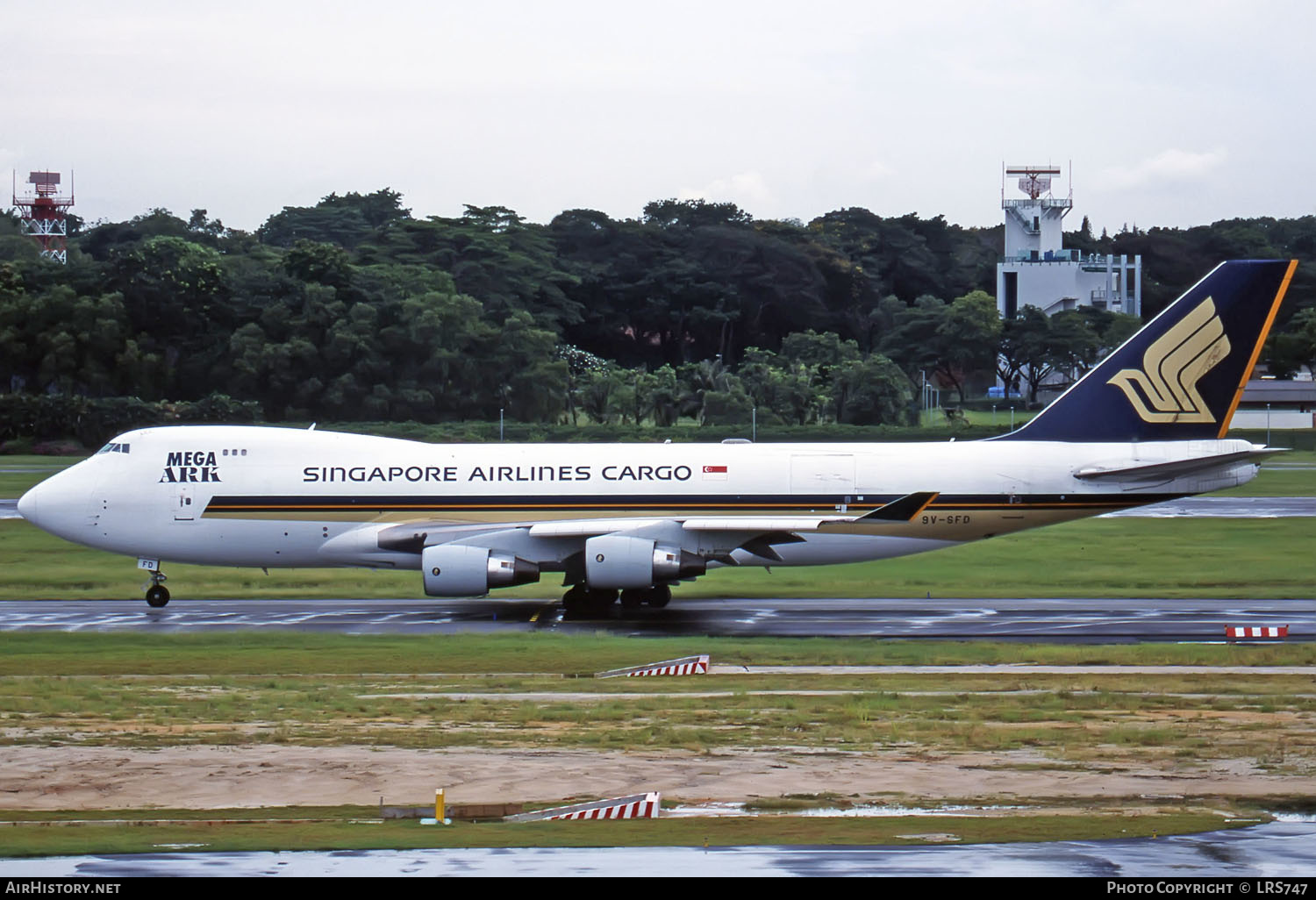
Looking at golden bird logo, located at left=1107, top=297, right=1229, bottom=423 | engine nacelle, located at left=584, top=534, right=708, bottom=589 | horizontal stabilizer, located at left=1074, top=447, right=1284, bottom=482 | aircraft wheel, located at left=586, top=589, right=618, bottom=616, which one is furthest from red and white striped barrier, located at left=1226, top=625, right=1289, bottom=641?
aircraft wheel, located at left=586, top=589, right=618, bottom=616

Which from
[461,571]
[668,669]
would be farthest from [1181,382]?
[461,571]

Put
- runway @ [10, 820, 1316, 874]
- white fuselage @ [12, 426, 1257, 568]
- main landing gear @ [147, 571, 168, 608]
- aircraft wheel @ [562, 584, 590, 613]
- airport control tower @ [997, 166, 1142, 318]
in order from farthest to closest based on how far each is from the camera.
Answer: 1. airport control tower @ [997, 166, 1142, 318]
2. main landing gear @ [147, 571, 168, 608]
3. aircraft wheel @ [562, 584, 590, 613]
4. white fuselage @ [12, 426, 1257, 568]
5. runway @ [10, 820, 1316, 874]

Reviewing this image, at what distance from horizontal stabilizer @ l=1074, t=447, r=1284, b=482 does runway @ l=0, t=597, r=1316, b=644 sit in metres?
3.07

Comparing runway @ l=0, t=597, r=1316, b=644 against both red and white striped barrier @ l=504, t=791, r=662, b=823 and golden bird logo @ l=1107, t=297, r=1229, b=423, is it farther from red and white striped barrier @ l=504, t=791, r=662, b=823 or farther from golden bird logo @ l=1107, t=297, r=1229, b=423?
red and white striped barrier @ l=504, t=791, r=662, b=823

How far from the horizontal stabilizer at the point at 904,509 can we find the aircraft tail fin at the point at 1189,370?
365 centimetres

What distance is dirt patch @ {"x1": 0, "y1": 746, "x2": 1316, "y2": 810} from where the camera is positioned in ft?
55.1

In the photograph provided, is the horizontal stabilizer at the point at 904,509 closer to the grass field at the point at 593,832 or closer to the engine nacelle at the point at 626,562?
the engine nacelle at the point at 626,562

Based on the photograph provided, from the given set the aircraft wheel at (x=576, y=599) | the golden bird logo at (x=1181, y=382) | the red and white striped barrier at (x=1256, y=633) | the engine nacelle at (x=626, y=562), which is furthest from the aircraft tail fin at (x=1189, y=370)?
the aircraft wheel at (x=576, y=599)

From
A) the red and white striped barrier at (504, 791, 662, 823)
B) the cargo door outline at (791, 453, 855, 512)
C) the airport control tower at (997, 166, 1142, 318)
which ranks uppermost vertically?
the airport control tower at (997, 166, 1142, 318)

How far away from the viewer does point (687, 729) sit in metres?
20.6

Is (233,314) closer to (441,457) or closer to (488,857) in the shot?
(441,457)

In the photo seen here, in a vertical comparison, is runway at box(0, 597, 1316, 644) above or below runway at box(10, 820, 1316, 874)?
below

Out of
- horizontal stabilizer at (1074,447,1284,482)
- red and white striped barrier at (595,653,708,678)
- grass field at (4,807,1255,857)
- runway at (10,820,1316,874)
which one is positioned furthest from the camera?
horizontal stabilizer at (1074,447,1284,482)

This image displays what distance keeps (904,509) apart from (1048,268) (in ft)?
354
